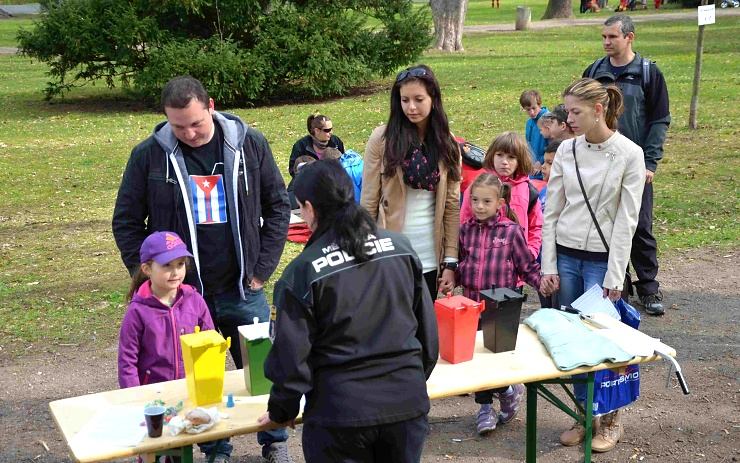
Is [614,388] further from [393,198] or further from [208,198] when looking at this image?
[208,198]

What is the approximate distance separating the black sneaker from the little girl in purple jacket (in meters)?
3.91

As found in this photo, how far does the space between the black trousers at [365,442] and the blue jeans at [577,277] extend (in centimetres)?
182

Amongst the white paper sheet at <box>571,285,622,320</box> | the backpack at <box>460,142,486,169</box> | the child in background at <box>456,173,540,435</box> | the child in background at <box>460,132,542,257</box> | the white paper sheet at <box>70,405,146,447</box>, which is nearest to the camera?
the white paper sheet at <box>70,405,146,447</box>

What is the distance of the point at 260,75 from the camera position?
677 inches

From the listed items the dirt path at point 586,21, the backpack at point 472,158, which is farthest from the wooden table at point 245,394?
the dirt path at point 586,21

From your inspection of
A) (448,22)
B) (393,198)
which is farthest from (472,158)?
(448,22)

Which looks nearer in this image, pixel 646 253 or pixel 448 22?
pixel 646 253

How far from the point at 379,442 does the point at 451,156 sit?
76.0 inches

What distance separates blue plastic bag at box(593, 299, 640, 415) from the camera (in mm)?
4645

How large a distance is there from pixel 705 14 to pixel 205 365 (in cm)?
1037

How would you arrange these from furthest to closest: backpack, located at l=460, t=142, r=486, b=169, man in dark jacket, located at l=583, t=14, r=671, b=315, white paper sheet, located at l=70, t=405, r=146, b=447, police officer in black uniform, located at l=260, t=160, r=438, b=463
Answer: man in dark jacket, located at l=583, t=14, r=671, b=315, backpack, located at l=460, t=142, r=486, b=169, white paper sheet, located at l=70, t=405, r=146, b=447, police officer in black uniform, located at l=260, t=160, r=438, b=463

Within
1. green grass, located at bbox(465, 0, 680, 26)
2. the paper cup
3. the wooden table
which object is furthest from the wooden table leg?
green grass, located at bbox(465, 0, 680, 26)

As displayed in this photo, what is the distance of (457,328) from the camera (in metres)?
3.95

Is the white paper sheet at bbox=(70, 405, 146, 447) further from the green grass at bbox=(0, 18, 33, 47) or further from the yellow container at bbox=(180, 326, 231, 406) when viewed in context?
the green grass at bbox=(0, 18, 33, 47)
